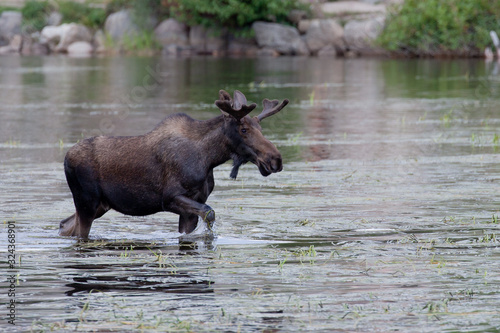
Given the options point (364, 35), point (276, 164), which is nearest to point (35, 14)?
point (364, 35)

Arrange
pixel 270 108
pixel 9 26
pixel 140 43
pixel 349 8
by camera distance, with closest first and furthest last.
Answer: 1. pixel 270 108
2. pixel 140 43
3. pixel 349 8
4. pixel 9 26

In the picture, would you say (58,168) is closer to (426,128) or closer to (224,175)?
(224,175)

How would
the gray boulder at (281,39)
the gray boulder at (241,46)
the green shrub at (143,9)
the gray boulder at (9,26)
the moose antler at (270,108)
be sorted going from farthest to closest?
the gray boulder at (9,26) < the green shrub at (143,9) < the gray boulder at (241,46) < the gray boulder at (281,39) < the moose antler at (270,108)

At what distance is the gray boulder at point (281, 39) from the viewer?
57.4 metres

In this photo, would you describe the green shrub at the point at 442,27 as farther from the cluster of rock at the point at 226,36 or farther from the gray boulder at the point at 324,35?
the gray boulder at the point at 324,35

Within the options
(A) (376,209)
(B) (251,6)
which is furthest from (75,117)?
(B) (251,6)

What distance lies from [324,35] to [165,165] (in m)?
47.6

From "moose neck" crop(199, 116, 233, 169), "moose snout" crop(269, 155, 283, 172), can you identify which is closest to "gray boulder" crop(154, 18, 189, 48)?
"moose neck" crop(199, 116, 233, 169)

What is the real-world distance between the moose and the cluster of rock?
44387 millimetres

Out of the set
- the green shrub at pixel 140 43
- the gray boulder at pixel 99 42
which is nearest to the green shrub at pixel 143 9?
the green shrub at pixel 140 43

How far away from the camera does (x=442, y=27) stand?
163ft

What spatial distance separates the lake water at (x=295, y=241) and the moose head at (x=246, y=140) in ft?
2.64

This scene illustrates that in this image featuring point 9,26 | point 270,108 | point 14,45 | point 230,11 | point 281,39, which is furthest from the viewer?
point 9,26

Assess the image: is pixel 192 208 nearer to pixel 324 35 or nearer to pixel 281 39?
pixel 324 35
